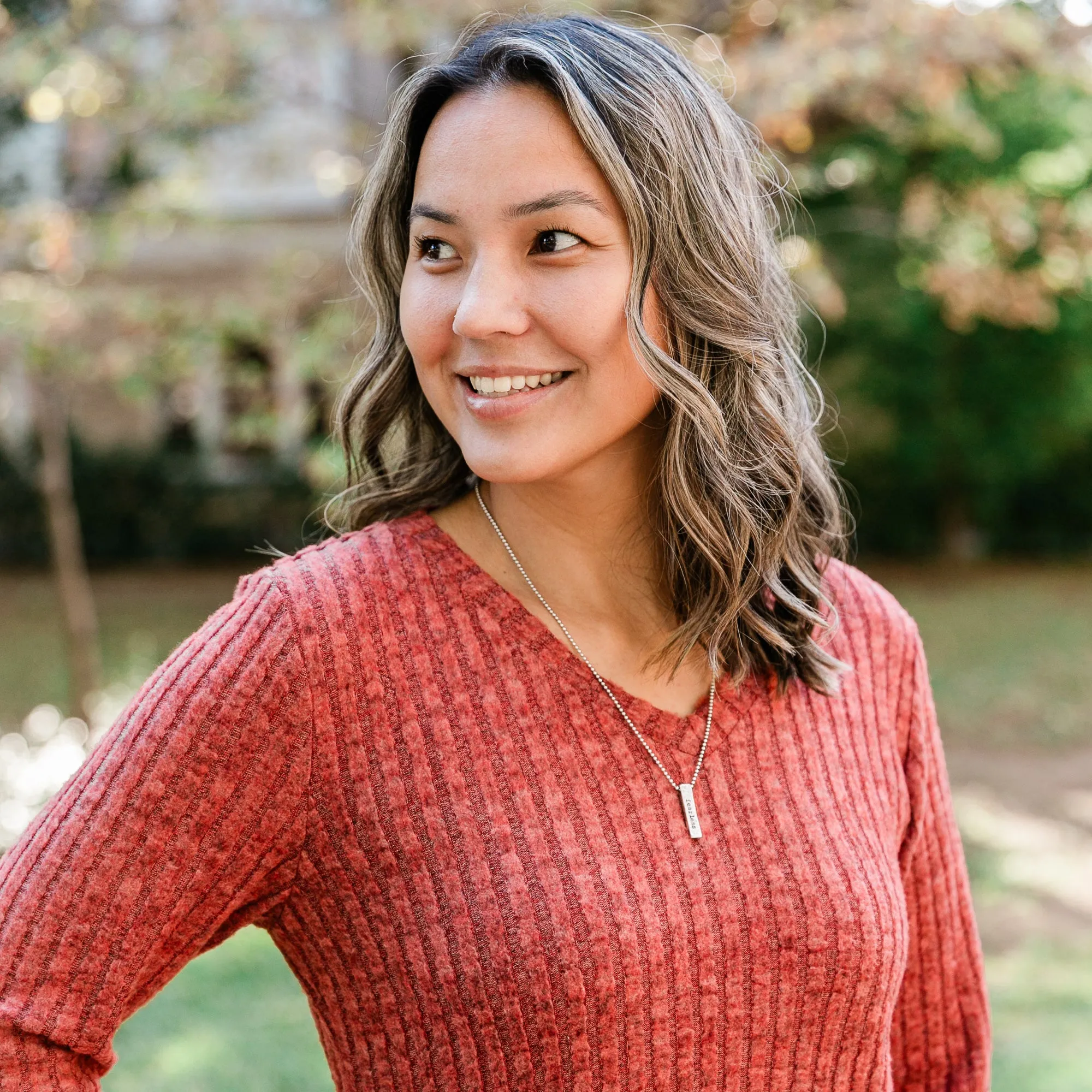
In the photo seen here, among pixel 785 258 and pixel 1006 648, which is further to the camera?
pixel 1006 648

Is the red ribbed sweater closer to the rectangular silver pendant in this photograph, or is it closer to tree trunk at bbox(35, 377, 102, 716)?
the rectangular silver pendant

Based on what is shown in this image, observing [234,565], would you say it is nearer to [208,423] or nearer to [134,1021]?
[208,423]

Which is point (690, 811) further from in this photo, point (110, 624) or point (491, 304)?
point (110, 624)

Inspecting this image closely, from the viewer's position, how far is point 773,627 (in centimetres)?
186

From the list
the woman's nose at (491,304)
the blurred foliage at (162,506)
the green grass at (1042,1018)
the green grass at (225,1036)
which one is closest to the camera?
the woman's nose at (491,304)

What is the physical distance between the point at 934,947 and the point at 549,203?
124 cm

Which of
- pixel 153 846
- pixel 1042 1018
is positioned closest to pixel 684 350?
pixel 153 846

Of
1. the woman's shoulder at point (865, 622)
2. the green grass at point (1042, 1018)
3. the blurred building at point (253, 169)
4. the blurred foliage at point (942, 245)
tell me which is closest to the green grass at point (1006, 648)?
the blurred foliage at point (942, 245)

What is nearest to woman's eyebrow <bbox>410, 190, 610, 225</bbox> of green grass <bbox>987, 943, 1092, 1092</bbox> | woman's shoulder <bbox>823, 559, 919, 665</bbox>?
woman's shoulder <bbox>823, 559, 919, 665</bbox>

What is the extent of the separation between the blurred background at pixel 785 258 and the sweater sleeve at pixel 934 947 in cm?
45

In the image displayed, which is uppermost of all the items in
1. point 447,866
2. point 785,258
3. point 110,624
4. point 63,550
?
point 110,624

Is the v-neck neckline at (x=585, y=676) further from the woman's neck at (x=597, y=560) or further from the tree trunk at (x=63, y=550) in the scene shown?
the tree trunk at (x=63, y=550)

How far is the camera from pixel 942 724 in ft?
31.5

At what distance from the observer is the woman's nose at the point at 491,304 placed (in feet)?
5.25
